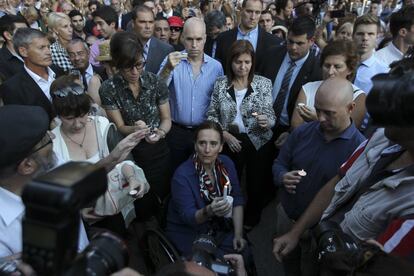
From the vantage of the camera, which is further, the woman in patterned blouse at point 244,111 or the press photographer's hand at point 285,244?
the woman in patterned blouse at point 244,111

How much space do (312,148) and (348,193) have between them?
596 millimetres

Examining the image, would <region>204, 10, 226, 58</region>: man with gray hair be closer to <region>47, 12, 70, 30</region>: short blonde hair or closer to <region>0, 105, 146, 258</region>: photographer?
<region>47, 12, 70, 30</region>: short blonde hair

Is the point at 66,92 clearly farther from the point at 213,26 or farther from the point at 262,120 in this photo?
the point at 213,26

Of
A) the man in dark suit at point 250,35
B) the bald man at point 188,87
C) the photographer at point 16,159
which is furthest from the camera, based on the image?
the man in dark suit at point 250,35

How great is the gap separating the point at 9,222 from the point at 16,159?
24 cm

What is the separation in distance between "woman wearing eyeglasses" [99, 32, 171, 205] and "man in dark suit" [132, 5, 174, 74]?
3.15 feet

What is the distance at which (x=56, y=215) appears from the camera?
691 mm

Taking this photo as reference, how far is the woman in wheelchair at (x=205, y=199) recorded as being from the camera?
2.52m

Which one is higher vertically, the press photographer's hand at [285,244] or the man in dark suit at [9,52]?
the man in dark suit at [9,52]

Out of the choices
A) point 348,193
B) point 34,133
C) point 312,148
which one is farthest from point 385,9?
point 34,133

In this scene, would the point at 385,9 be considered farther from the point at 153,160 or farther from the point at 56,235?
the point at 56,235

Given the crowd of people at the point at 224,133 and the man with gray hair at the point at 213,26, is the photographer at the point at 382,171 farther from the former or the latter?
the man with gray hair at the point at 213,26

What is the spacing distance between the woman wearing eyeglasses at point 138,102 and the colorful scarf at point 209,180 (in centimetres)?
44

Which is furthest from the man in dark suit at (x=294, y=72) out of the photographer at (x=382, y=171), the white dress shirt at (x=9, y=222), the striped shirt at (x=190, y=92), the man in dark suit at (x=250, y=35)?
the white dress shirt at (x=9, y=222)
